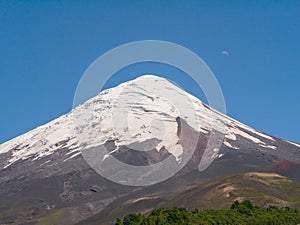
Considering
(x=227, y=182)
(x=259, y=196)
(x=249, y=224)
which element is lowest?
(x=249, y=224)

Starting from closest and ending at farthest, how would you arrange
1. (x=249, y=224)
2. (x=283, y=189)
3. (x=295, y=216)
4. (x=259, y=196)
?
1. (x=249, y=224)
2. (x=295, y=216)
3. (x=259, y=196)
4. (x=283, y=189)

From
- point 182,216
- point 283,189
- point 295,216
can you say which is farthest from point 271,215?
point 283,189

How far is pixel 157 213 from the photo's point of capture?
128250 mm

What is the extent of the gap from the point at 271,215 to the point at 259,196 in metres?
42.8

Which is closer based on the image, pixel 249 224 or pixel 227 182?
pixel 249 224

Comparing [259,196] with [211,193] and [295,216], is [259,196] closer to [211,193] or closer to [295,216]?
Result: [211,193]

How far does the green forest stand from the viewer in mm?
120812

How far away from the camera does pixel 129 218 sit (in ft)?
419

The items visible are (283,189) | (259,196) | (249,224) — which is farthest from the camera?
(283,189)

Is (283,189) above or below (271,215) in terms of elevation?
above

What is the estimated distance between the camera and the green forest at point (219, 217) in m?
121

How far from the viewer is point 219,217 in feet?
409

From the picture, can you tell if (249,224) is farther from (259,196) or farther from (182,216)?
(259,196)

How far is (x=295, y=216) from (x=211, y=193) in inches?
2633
